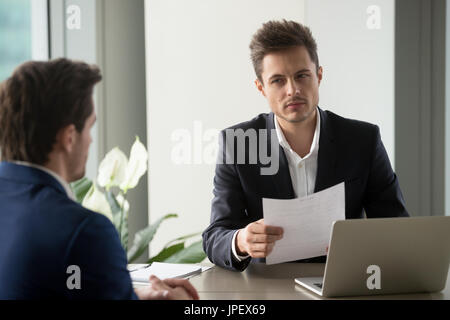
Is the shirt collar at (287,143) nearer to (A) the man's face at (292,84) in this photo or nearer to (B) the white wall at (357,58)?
(A) the man's face at (292,84)

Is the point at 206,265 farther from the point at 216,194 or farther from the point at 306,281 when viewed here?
the point at 306,281

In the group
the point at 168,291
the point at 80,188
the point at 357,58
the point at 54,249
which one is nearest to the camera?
the point at 54,249

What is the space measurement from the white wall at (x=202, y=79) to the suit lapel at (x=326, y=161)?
3.63 feet

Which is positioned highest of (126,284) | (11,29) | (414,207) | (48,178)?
(11,29)

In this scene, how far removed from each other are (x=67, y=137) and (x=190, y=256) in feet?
4.34

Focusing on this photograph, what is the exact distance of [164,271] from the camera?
1.69 metres

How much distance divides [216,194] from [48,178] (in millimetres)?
972

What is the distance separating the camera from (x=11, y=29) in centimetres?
300

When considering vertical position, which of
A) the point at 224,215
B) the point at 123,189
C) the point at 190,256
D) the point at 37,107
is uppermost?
the point at 37,107

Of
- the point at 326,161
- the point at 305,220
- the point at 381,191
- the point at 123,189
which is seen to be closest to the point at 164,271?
the point at 123,189

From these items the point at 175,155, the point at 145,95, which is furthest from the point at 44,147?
the point at 145,95

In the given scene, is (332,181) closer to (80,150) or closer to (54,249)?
(80,150)

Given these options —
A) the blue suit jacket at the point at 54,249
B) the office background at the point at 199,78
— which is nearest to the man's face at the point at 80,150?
the blue suit jacket at the point at 54,249

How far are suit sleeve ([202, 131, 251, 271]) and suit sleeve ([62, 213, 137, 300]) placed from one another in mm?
682
